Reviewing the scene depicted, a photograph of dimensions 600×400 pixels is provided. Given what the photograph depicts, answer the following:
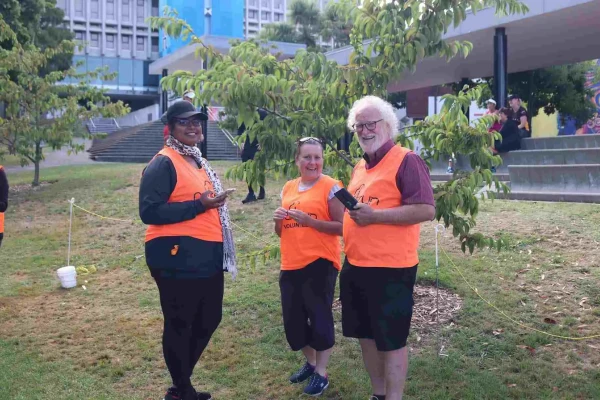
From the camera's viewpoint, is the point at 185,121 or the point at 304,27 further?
the point at 304,27

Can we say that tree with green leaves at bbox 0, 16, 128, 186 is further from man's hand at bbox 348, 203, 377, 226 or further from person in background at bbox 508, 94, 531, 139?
man's hand at bbox 348, 203, 377, 226

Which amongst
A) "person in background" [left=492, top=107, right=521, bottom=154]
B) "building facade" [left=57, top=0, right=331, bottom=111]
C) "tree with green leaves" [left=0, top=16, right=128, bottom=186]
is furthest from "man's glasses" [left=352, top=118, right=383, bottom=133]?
"building facade" [left=57, top=0, right=331, bottom=111]

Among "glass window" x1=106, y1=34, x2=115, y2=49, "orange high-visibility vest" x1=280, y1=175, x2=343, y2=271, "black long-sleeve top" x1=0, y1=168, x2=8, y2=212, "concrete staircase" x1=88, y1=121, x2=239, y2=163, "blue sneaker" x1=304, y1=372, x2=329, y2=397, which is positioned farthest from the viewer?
"glass window" x1=106, y1=34, x2=115, y2=49

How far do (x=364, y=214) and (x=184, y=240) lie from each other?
1.18 m

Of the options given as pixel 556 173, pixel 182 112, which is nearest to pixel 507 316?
pixel 182 112

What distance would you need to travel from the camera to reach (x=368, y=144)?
147 inches

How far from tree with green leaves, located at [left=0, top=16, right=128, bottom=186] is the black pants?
468 inches

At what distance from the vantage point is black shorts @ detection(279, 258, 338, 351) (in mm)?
4309

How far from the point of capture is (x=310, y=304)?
4309 mm

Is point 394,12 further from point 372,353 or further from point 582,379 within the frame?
point 582,379

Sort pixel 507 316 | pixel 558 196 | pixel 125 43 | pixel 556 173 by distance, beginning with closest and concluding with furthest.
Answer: pixel 507 316
pixel 558 196
pixel 556 173
pixel 125 43

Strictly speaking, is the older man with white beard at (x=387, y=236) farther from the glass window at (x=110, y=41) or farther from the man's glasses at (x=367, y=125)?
the glass window at (x=110, y=41)

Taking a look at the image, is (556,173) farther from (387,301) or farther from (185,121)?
(185,121)

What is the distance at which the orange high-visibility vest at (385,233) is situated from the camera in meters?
3.56
